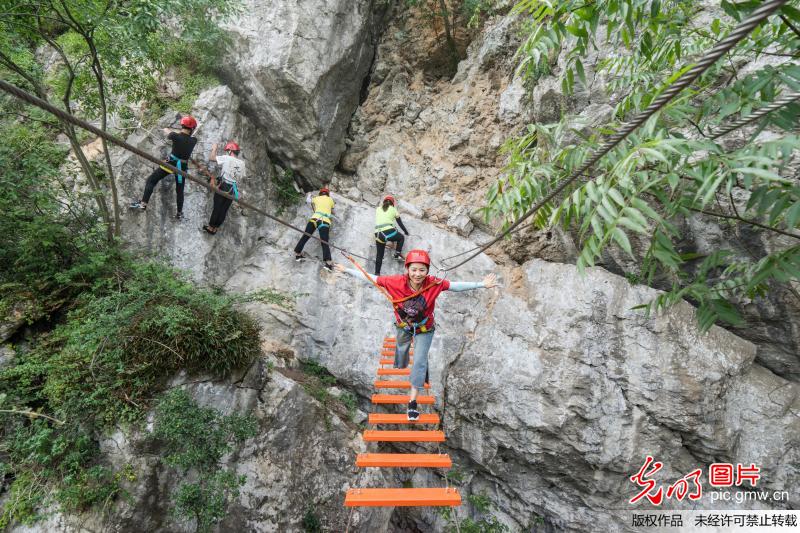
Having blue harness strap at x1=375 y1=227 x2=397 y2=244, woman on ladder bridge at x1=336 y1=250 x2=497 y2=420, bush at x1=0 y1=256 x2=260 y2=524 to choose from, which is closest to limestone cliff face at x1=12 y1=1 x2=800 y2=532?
bush at x1=0 y1=256 x2=260 y2=524

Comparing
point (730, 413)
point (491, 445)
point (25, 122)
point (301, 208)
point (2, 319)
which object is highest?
point (25, 122)

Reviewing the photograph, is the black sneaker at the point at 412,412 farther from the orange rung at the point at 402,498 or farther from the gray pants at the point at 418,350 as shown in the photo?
the orange rung at the point at 402,498

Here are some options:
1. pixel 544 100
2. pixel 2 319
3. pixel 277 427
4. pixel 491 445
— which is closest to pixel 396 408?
pixel 491 445

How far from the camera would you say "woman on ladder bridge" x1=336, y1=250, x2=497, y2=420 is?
3.98m

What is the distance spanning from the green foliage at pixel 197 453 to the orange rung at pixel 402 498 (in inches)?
78.7

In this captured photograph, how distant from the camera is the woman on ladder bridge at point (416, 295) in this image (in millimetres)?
3984

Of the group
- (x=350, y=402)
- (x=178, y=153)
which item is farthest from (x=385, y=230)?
(x=178, y=153)

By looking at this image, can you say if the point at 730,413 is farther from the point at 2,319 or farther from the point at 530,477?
the point at 2,319

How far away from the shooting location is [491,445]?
5.70m

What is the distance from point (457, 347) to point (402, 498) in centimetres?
352

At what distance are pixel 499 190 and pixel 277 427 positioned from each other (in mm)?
4153

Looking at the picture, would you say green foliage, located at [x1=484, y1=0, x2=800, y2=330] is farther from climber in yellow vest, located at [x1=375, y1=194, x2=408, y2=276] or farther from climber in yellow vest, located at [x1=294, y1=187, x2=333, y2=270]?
climber in yellow vest, located at [x1=294, y1=187, x2=333, y2=270]

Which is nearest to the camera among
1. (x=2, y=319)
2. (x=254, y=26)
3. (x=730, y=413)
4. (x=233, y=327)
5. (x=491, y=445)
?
(x=2, y=319)

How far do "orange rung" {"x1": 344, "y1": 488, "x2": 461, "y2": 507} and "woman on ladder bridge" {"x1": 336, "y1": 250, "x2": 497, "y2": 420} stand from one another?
41.8 inches
